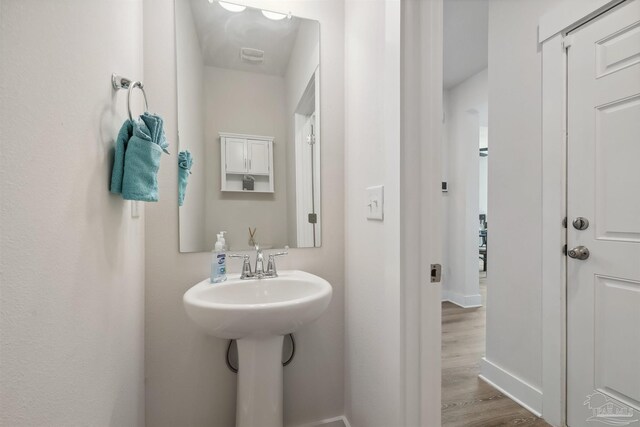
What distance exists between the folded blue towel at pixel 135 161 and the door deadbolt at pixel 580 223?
1.79 m

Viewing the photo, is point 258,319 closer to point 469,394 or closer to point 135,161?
point 135,161

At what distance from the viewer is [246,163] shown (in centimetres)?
140

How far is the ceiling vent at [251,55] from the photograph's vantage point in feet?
4.60

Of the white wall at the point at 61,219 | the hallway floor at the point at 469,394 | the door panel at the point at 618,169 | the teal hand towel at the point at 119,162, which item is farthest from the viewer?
the hallway floor at the point at 469,394

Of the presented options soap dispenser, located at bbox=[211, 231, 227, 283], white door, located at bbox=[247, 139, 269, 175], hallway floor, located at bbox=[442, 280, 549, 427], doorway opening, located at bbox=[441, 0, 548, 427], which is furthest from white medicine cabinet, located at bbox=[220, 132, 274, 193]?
hallway floor, located at bbox=[442, 280, 549, 427]

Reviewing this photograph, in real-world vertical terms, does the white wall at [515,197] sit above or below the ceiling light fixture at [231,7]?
below

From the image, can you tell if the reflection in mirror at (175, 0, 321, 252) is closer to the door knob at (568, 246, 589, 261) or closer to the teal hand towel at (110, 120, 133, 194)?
the teal hand towel at (110, 120, 133, 194)

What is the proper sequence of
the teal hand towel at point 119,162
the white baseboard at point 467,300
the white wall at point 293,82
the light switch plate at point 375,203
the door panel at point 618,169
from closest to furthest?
the teal hand towel at point 119,162 → the light switch plate at point 375,203 → the door panel at point 618,169 → the white wall at point 293,82 → the white baseboard at point 467,300

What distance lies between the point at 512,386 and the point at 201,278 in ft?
6.05

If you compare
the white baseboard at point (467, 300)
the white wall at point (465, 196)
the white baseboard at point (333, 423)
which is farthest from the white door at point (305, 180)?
the white baseboard at point (467, 300)

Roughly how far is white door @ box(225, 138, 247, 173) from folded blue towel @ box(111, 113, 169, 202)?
0.52m

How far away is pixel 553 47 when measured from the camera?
1469mm

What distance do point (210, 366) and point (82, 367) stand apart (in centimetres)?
73

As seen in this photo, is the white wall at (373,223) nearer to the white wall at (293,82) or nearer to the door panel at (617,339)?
the white wall at (293,82)
